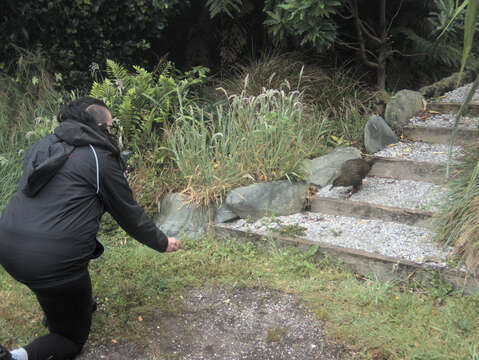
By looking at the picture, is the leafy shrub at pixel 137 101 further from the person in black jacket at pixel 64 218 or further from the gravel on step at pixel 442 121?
the gravel on step at pixel 442 121

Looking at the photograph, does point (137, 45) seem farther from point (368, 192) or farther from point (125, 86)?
point (368, 192)

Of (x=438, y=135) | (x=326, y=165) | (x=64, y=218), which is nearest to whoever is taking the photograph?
(x=64, y=218)

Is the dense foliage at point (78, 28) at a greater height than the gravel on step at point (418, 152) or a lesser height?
greater

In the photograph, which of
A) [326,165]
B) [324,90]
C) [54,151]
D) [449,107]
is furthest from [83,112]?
[449,107]

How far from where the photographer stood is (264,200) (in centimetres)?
434

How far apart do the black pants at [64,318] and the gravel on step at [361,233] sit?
6.13ft

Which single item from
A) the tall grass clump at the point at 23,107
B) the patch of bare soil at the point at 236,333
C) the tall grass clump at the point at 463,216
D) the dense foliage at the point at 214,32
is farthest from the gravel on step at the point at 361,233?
the tall grass clump at the point at 23,107

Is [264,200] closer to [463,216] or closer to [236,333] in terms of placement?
[236,333]

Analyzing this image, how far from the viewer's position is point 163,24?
231 inches

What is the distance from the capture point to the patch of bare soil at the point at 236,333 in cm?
281

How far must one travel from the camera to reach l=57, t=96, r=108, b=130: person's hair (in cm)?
255

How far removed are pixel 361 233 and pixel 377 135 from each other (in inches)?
67.1

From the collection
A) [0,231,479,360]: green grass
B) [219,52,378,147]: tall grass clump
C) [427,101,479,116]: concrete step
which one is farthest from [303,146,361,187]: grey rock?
[427,101,479,116]: concrete step

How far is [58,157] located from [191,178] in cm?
211
